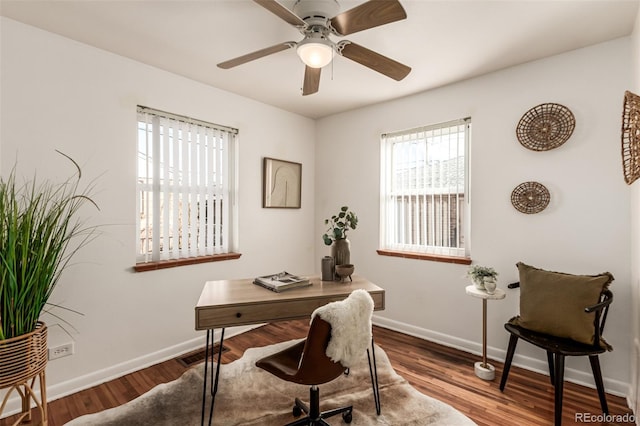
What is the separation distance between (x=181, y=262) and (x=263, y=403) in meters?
1.42

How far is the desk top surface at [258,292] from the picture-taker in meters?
1.73

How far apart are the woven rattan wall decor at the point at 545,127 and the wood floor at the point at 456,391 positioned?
1.81 m

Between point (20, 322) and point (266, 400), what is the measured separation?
147 cm

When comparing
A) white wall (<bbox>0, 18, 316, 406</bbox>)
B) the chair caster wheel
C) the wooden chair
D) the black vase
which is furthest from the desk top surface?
the wooden chair

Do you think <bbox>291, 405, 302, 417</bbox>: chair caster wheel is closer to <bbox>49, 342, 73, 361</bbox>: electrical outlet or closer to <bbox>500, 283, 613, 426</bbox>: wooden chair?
<bbox>500, 283, 613, 426</bbox>: wooden chair

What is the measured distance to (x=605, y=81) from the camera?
226 cm

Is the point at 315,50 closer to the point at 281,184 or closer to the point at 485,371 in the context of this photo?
the point at 281,184

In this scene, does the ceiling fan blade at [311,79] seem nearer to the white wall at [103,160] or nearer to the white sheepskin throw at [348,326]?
the white wall at [103,160]

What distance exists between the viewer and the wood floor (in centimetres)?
200

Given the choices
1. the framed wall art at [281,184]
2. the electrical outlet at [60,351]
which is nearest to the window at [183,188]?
the framed wall art at [281,184]

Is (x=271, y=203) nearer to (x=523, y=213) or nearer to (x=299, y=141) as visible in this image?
(x=299, y=141)

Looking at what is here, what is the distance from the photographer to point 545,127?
97.2 inches

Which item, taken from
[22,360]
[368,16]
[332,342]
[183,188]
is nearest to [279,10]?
[368,16]

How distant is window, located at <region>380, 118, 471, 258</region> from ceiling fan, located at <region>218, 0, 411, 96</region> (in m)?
1.30
